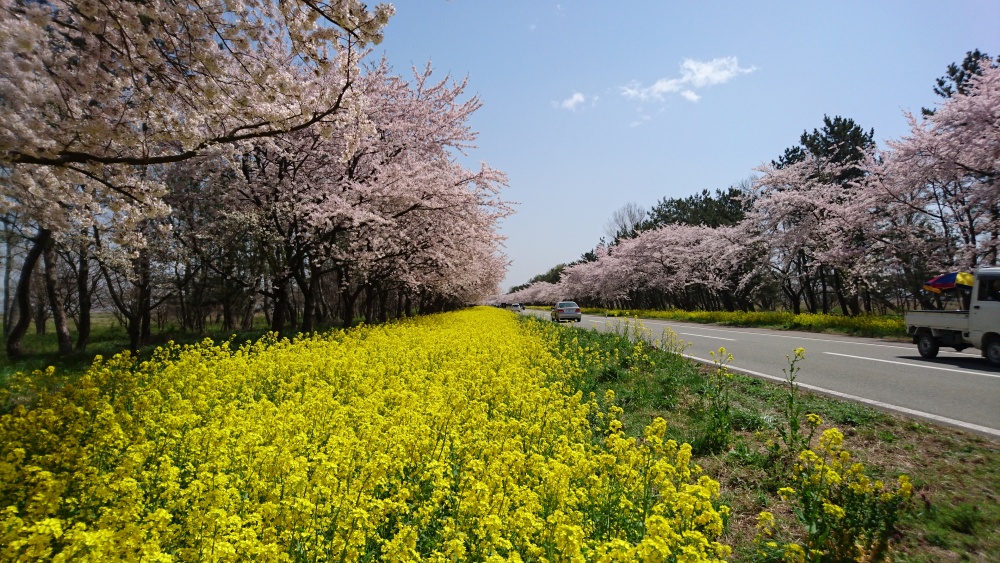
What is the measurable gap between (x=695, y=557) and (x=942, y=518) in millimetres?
2973

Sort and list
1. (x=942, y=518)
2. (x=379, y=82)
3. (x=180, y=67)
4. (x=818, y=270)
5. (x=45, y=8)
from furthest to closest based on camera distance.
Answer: (x=818, y=270), (x=379, y=82), (x=180, y=67), (x=45, y=8), (x=942, y=518)

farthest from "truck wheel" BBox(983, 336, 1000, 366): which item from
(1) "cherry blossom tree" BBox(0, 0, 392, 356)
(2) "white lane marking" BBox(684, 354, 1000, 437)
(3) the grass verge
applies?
(1) "cherry blossom tree" BBox(0, 0, 392, 356)

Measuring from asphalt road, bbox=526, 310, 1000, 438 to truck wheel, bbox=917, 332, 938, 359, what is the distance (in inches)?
7.5

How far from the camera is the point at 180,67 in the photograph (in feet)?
15.5

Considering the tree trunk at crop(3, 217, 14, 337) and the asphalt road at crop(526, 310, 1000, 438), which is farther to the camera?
the tree trunk at crop(3, 217, 14, 337)

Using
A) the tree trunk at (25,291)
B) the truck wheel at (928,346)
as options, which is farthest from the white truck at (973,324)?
the tree trunk at (25,291)

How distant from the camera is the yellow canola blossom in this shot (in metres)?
2.37

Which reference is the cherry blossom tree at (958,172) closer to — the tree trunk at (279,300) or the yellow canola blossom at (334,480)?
the yellow canola blossom at (334,480)

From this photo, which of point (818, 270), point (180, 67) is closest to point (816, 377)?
point (180, 67)

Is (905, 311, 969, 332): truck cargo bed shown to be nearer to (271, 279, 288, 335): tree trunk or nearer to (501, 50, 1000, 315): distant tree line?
(501, 50, 1000, 315): distant tree line

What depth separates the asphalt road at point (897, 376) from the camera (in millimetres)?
6094

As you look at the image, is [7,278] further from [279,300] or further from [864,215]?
[864,215]

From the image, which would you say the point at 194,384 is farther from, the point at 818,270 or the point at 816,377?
the point at 818,270

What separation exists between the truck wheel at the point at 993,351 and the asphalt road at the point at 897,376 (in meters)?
0.16
